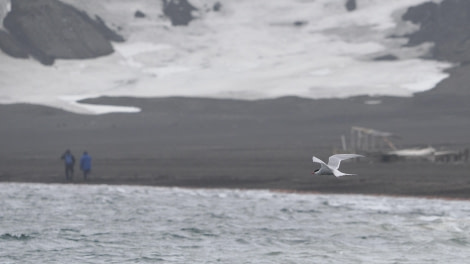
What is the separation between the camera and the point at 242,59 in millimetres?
159250

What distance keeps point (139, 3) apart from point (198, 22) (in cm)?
1101

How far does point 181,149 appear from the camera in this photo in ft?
261

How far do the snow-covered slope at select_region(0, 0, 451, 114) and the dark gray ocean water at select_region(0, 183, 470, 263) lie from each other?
2538 inches

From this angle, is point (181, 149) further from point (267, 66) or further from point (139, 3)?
point (139, 3)

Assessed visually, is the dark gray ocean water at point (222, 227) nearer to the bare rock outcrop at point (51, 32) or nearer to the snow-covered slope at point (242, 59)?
the snow-covered slope at point (242, 59)

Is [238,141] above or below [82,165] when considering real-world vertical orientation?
above

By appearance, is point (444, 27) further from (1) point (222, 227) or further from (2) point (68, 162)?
(1) point (222, 227)

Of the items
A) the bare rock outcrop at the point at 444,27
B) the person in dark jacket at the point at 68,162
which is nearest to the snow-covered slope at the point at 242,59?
the bare rock outcrop at the point at 444,27

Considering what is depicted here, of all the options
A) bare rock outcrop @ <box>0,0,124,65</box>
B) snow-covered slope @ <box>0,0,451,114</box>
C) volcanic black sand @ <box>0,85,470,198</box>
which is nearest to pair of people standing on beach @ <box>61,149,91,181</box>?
volcanic black sand @ <box>0,85,470,198</box>

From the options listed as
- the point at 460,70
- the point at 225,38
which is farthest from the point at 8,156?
the point at 225,38

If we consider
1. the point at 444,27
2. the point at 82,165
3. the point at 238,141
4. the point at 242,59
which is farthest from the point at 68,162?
the point at 242,59

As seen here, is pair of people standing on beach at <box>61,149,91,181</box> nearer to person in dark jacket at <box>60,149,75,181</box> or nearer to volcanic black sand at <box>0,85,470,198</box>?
person in dark jacket at <box>60,149,75,181</box>

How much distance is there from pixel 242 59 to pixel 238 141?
72732mm

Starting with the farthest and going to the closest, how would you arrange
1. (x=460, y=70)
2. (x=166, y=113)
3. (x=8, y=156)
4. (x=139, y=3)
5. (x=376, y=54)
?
1. (x=139, y=3)
2. (x=376, y=54)
3. (x=460, y=70)
4. (x=166, y=113)
5. (x=8, y=156)
